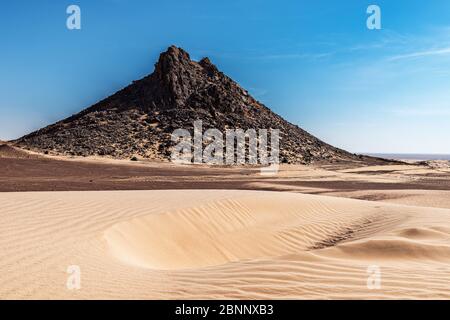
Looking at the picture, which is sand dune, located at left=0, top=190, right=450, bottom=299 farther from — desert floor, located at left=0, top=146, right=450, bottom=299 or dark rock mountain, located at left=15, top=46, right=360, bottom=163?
dark rock mountain, located at left=15, top=46, right=360, bottom=163

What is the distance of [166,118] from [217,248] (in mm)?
63251

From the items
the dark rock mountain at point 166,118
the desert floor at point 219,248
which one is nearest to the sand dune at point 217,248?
the desert floor at point 219,248

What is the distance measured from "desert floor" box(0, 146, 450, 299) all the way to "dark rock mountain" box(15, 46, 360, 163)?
42.1 meters

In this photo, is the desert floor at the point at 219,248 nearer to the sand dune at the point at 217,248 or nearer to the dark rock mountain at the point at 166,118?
the sand dune at the point at 217,248

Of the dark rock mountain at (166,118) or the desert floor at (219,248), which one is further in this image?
the dark rock mountain at (166,118)

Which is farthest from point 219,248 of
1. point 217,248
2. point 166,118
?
point 166,118

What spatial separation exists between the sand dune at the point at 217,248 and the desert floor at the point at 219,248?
0.02 m

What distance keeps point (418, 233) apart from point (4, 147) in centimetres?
4266

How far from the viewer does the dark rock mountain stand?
57906 millimetres

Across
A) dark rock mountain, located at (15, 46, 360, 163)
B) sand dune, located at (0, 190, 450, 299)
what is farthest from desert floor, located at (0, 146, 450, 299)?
dark rock mountain, located at (15, 46, 360, 163)

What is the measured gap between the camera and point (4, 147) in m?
40.4

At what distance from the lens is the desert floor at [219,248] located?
381 cm

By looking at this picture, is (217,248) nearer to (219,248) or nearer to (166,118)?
(219,248)
